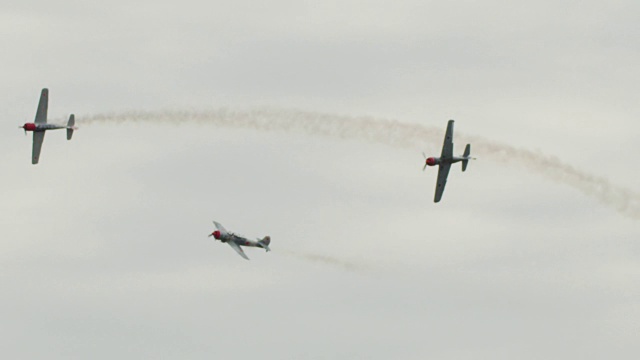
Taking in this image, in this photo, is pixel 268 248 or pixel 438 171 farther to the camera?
pixel 268 248

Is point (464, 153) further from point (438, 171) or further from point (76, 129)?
point (76, 129)

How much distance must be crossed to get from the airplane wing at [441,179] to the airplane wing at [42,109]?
29.7m

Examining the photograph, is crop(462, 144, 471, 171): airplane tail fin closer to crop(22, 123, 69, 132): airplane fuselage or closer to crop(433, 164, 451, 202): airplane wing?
crop(433, 164, 451, 202): airplane wing

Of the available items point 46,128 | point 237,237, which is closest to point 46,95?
point 46,128

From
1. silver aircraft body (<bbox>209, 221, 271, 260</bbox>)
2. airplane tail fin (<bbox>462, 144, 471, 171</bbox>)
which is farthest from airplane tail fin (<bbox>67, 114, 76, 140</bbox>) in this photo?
airplane tail fin (<bbox>462, 144, 471, 171</bbox>)

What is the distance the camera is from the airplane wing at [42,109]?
127438mm

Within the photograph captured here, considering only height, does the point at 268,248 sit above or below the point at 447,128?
below

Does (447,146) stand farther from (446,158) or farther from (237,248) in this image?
(237,248)

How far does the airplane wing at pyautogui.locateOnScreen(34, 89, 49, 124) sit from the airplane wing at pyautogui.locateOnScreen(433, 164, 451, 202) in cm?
2974

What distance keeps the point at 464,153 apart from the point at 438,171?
11.9ft

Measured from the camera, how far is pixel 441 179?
121875 millimetres

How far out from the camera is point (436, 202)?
12275 centimetres

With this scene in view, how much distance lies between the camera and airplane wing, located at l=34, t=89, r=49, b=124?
418 feet

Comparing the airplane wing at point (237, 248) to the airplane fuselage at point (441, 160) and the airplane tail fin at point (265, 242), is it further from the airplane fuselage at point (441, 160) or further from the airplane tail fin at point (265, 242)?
the airplane fuselage at point (441, 160)
